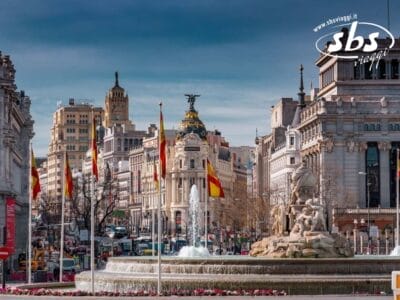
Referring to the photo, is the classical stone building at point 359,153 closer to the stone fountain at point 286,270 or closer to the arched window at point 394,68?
the arched window at point 394,68

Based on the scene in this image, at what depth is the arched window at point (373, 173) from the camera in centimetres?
15150

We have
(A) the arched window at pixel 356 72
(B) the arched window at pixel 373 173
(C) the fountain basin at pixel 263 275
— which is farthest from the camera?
(A) the arched window at pixel 356 72

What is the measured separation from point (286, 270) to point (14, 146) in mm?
64377

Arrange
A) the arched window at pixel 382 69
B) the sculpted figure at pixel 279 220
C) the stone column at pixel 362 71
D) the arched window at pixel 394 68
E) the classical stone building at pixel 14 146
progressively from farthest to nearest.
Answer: the arched window at pixel 382 69 < the stone column at pixel 362 71 < the arched window at pixel 394 68 < the classical stone building at pixel 14 146 < the sculpted figure at pixel 279 220

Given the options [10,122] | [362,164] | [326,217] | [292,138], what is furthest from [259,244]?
[292,138]

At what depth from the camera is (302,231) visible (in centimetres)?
6288

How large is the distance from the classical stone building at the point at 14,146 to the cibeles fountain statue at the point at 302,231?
30.3 m

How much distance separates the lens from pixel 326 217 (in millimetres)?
64812

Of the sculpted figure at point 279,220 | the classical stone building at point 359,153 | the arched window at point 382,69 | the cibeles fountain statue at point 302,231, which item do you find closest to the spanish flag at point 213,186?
the cibeles fountain statue at point 302,231

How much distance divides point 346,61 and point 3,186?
75905 mm

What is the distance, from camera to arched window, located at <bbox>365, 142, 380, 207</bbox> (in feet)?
497

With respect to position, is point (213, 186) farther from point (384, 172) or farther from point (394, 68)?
point (394, 68)

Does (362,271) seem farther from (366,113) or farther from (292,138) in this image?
(292,138)

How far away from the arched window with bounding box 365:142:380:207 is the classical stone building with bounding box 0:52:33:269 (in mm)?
39333
